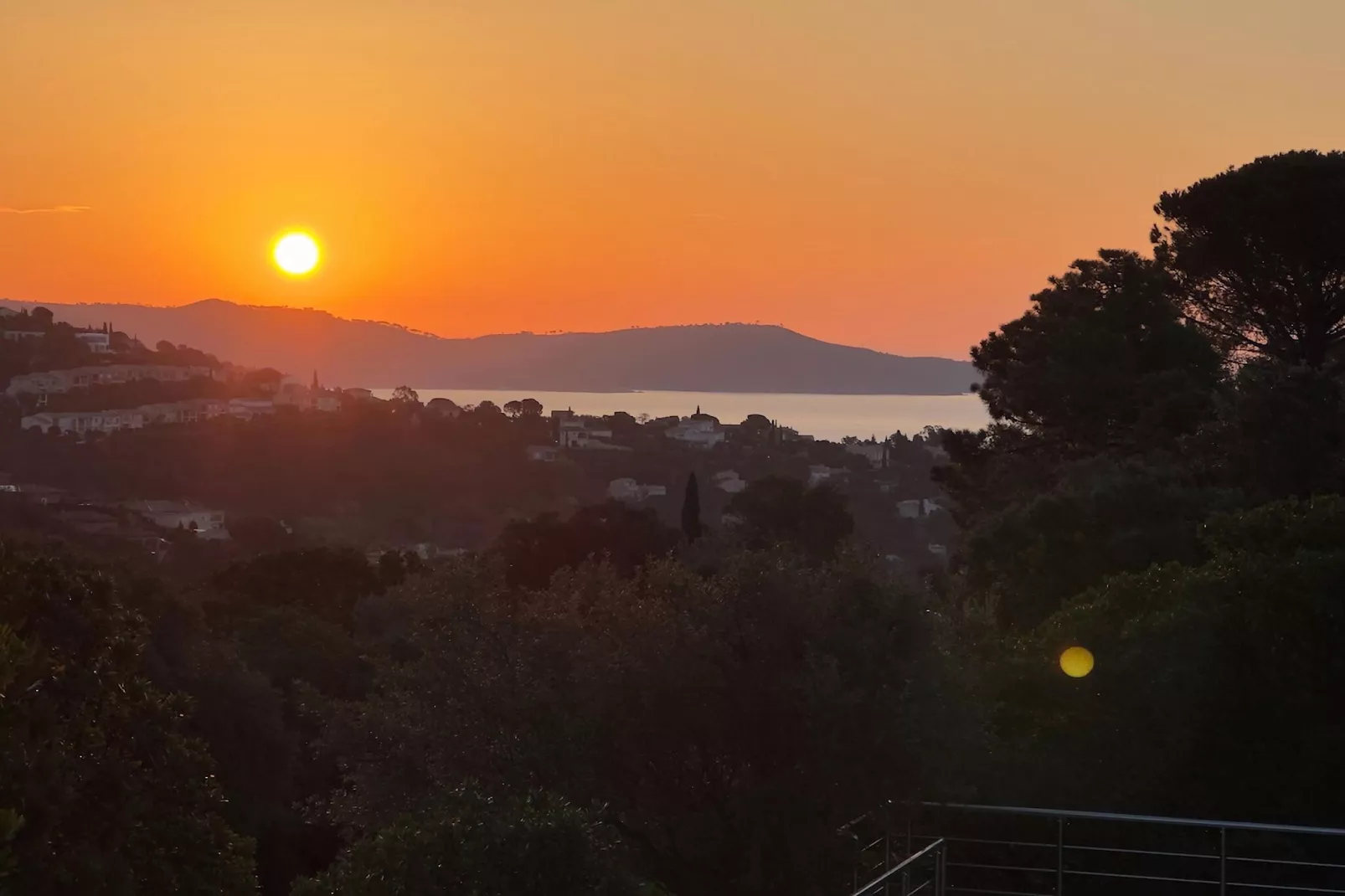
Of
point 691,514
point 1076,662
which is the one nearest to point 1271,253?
point 1076,662

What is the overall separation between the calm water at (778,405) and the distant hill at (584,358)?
190cm

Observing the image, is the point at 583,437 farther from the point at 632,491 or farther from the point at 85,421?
the point at 85,421

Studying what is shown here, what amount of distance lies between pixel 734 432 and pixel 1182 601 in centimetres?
9351

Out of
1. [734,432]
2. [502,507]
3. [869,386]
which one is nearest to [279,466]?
[502,507]

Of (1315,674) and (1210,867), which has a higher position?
(1315,674)

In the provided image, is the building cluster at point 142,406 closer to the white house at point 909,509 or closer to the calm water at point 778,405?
the calm water at point 778,405

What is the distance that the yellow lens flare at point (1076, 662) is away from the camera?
10.6 meters

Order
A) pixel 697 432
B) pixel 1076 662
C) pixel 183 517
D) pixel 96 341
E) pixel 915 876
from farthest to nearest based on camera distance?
pixel 96 341 → pixel 697 432 → pixel 183 517 → pixel 1076 662 → pixel 915 876

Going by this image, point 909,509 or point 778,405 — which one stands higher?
point 778,405

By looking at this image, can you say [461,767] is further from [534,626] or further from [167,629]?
[167,629]

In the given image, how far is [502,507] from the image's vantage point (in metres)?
71.9

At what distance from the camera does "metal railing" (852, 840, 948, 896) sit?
5.86 meters

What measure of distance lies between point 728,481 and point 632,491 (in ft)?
18.7

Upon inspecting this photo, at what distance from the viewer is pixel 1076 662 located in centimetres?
Answer: 1082
